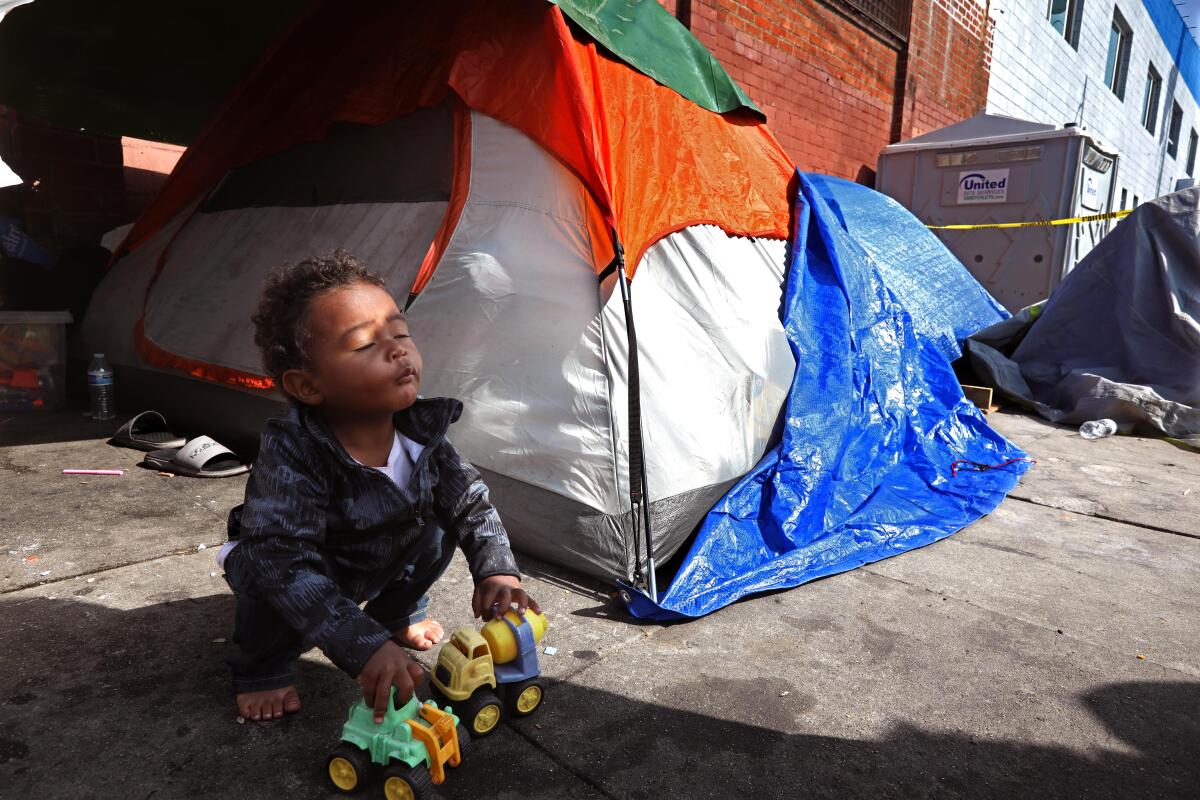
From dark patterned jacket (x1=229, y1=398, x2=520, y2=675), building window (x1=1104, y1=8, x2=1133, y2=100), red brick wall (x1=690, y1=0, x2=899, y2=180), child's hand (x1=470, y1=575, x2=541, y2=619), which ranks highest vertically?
building window (x1=1104, y1=8, x2=1133, y2=100)

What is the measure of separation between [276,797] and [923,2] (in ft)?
31.1

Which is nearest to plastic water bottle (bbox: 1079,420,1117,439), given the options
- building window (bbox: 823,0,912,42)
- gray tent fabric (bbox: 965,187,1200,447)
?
gray tent fabric (bbox: 965,187,1200,447)

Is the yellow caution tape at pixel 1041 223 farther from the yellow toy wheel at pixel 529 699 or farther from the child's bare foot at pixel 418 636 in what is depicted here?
the yellow toy wheel at pixel 529 699

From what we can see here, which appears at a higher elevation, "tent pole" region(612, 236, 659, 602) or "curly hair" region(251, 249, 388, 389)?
"curly hair" region(251, 249, 388, 389)

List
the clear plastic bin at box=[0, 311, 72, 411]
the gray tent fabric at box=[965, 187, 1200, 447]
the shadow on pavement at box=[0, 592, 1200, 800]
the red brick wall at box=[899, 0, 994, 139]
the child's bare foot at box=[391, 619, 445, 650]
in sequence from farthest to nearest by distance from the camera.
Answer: the red brick wall at box=[899, 0, 994, 139] < the gray tent fabric at box=[965, 187, 1200, 447] < the clear plastic bin at box=[0, 311, 72, 411] < the child's bare foot at box=[391, 619, 445, 650] < the shadow on pavement at box=[0, 592, 1200, 800]

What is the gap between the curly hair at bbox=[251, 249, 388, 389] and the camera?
61.9 inches

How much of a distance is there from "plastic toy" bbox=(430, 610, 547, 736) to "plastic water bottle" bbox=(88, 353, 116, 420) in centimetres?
346

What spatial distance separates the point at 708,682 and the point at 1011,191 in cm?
690

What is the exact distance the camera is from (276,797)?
145 centimetres

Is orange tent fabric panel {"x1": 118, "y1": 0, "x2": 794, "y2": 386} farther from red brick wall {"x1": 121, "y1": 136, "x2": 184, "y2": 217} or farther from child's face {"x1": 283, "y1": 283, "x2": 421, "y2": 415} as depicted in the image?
red brick wall {"x1": 121, "y1": 136, "x2": 184, "y2": 217}

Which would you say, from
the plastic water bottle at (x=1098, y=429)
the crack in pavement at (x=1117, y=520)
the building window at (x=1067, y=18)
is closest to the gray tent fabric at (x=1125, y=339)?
the plastic water bottle at (x=1098, y=429)

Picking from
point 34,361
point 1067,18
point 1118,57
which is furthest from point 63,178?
point 1118,57

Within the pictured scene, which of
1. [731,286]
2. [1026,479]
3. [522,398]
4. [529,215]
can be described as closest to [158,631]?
[522,398]

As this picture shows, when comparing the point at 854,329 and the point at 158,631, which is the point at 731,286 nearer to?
the point at 854,329
